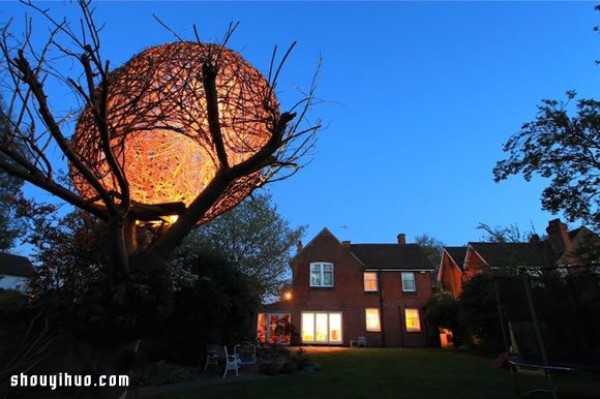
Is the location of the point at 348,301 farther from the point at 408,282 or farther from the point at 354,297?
A: the point at 408,282

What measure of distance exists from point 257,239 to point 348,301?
437 inches

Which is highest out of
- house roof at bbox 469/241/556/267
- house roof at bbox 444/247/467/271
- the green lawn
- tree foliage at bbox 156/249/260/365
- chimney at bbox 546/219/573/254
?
house roof at bbox 444/247/467/271

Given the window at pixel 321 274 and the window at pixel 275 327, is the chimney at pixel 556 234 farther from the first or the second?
the window at pixel 275 327

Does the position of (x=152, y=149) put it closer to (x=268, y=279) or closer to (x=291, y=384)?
(x=291, y=384)

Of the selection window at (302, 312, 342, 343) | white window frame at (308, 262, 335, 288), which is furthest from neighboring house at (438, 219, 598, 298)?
white window frame at (308, 262, 335, 288)

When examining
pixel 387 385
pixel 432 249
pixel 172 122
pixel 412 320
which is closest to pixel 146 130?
pixel 172 122

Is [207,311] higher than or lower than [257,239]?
lower

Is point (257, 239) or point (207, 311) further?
point (257, 239)

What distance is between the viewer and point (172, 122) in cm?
326

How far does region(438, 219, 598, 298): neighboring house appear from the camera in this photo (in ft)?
57.2

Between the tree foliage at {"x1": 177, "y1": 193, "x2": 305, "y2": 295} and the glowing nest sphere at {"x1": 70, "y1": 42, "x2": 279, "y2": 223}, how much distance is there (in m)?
16.8

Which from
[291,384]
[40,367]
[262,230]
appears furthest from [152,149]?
[262,230]

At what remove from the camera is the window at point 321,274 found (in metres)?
30.1

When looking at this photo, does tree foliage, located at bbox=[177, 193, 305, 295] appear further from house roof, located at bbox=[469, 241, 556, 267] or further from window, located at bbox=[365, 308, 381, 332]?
house roof, located at bbox=[469, 241, 556, 267]
